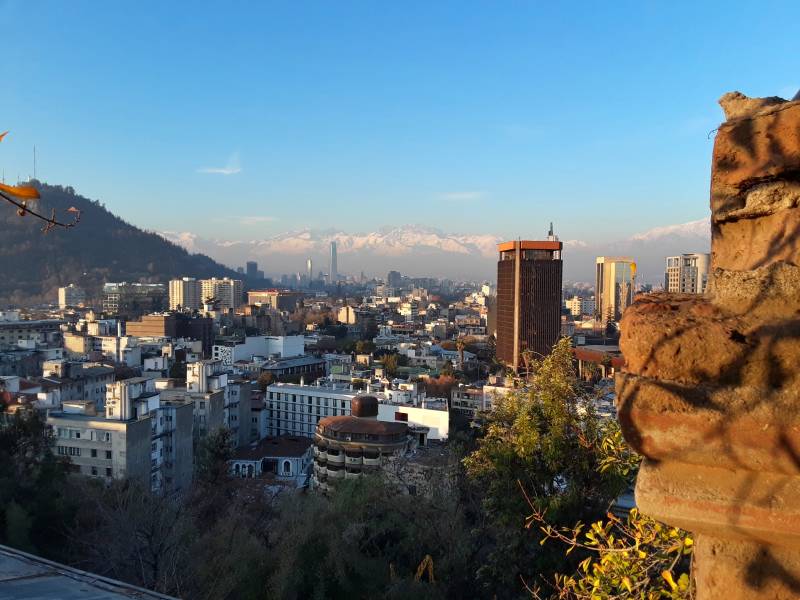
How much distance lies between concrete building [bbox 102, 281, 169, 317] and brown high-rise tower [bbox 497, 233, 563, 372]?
131 feet

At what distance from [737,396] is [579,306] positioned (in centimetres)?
8353

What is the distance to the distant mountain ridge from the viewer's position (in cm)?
8081

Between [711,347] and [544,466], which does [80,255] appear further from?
[711,347]

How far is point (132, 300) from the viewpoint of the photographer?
6606 centimetres

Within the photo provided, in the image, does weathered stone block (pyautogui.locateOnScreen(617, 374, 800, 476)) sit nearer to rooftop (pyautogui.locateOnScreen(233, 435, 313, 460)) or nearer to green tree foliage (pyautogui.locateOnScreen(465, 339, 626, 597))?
green tree foliage (pyautogui.locateOnScreen(465, 339, 626, 597))

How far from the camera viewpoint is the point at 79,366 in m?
24.2

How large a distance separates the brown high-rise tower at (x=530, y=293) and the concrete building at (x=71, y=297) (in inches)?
2083

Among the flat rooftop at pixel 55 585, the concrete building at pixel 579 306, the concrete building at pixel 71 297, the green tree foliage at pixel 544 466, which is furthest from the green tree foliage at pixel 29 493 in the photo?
the concrete building at pixel 579 306

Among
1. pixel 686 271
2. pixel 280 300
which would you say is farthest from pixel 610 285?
pixel 280 300

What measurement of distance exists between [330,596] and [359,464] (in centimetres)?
867

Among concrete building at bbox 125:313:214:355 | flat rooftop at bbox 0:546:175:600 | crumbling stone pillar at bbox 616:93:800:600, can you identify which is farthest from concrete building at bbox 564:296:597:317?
crumbling stone pillar at bbox 616:93:800:600

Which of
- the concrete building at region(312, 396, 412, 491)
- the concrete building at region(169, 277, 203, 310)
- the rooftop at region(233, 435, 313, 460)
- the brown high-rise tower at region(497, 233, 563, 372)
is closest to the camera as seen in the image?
the concrete building at region(312, 396, 412, 491)

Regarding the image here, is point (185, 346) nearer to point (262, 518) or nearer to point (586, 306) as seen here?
point (262, 518)

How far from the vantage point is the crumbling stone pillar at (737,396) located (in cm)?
83
